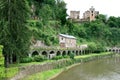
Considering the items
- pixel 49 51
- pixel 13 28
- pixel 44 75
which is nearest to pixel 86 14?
pixel 49 51

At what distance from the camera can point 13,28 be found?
43.5 m

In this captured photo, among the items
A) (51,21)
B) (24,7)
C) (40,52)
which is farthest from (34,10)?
(24,7)

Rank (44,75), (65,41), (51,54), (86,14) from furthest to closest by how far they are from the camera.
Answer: (86,14) < (65,41) < (51,54) < (44,75)

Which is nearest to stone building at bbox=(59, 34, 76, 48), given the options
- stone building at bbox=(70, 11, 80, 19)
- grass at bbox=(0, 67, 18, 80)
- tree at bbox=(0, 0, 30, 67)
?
tree at bbox=(0, 0, 30, 67)

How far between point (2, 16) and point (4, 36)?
328 cm

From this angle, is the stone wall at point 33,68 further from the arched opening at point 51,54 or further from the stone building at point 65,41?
the stone building at point 65,41

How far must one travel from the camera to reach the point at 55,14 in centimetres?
10369

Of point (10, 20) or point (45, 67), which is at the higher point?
point (10, 20)

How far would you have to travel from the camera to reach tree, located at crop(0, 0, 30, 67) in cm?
4238

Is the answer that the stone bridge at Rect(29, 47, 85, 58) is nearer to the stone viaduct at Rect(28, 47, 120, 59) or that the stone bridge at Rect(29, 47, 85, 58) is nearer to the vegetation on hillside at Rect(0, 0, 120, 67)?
the stone viaduct at Rect(28, 47, 120, 59)

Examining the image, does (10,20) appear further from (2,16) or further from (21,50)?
(21,50)

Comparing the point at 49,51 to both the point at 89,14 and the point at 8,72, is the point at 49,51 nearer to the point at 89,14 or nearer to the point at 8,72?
the point at 8,72

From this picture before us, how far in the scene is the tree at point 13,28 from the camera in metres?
42.4

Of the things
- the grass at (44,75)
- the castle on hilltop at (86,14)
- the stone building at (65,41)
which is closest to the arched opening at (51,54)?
the stone building at (65,41)
